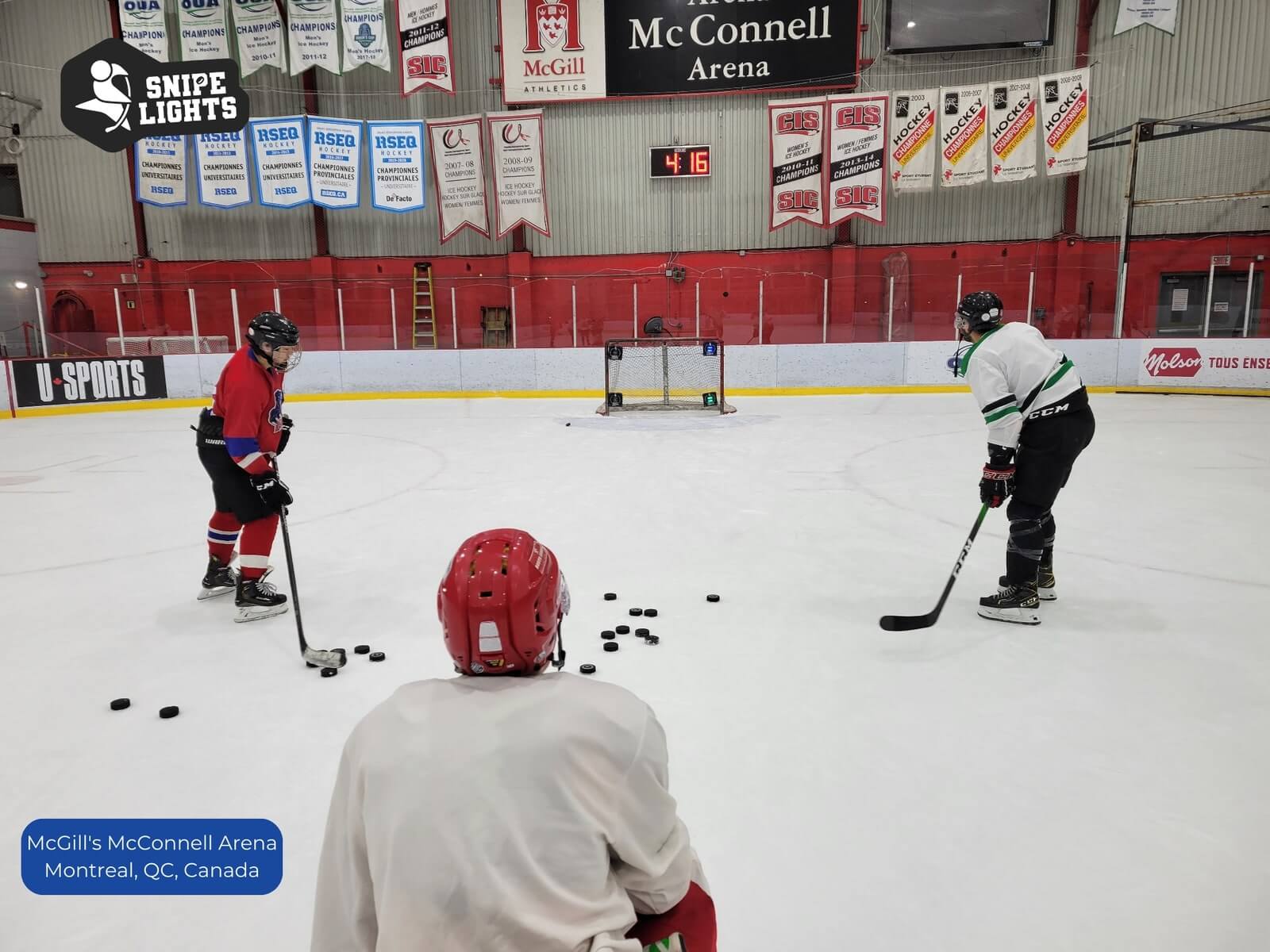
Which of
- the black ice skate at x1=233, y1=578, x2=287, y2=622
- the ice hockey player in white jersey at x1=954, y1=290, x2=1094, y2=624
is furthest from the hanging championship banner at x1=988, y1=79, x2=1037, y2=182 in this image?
the black ice skate at x1=233, y1=578, x2=287, y2=622

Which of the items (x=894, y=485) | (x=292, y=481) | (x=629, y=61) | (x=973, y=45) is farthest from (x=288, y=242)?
(x=894, y=485)

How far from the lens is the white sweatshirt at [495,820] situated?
2.95ft

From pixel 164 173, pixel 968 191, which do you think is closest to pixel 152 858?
pixel 164 173

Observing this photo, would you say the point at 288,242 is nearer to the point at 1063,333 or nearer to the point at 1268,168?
the point at 1063,333

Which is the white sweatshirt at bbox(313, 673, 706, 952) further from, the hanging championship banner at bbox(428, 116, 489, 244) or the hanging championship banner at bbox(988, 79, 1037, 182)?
the hanging championship banner at bbox(988, 79, 1037, 182)

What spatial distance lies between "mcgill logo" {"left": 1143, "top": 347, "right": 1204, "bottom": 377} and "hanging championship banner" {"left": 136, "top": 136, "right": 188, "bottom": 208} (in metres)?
16.8

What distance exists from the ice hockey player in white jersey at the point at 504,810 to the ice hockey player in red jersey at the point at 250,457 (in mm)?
2654

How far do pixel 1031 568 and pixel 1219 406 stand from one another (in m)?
9.44

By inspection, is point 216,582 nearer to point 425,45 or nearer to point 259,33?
point 425,45

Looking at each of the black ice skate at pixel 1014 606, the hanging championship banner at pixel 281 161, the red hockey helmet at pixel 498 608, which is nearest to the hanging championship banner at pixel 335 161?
the hanging championship banner at pixel 281 161

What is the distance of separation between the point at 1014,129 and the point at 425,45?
10.2 m

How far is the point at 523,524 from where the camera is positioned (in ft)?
16.5

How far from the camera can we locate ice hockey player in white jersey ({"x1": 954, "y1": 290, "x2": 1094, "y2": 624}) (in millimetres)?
3324

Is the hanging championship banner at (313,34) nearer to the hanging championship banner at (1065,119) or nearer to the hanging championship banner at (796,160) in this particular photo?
the hanging championship banner at (796,160)
